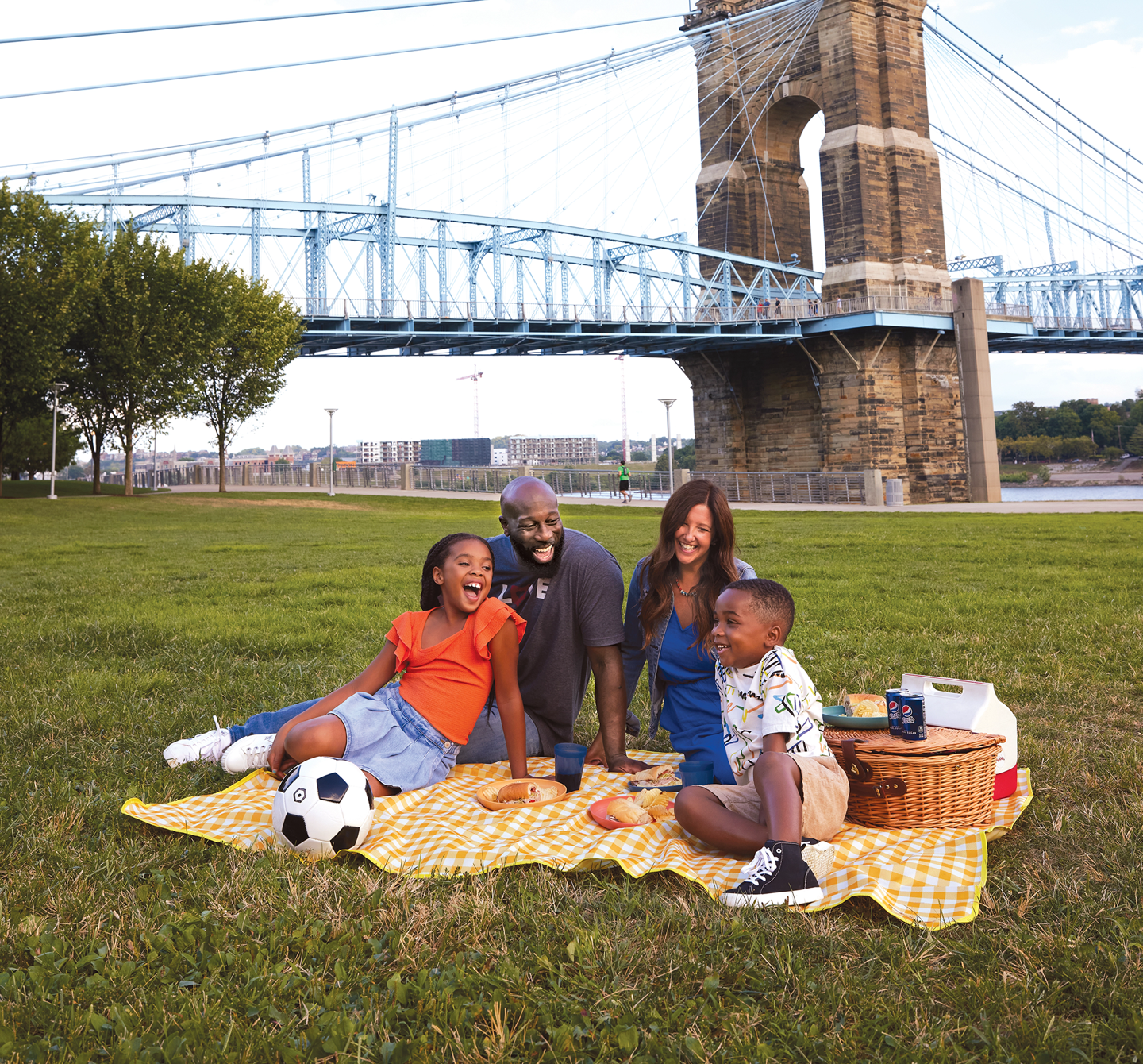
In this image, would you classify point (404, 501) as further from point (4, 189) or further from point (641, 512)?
point (4, 189)

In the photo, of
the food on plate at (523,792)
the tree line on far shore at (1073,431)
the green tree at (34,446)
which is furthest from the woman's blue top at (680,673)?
the tree line on far shore at (1073,431)

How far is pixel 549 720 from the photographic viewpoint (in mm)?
4453

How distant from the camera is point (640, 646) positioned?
4.20 metres

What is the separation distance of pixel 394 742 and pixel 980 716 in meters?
2.21

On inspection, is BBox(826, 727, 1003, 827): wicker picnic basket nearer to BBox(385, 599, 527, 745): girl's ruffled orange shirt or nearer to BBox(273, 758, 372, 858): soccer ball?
BBox(385, 599, 527, 745): girl's ruffled orange shirt

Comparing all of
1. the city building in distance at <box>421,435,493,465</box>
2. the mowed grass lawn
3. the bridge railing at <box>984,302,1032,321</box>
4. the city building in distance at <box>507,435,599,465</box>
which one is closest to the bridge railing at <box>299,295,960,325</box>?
the bridge railing at <box>984,302,1032,321</box>

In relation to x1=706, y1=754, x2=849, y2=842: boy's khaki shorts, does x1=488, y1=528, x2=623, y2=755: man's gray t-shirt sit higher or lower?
higher

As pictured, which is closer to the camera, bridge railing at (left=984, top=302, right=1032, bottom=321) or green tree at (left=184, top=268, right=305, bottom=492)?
green tree at (left=184, top=268, right=305, bottom=492)

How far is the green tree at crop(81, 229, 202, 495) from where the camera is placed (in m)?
29.2

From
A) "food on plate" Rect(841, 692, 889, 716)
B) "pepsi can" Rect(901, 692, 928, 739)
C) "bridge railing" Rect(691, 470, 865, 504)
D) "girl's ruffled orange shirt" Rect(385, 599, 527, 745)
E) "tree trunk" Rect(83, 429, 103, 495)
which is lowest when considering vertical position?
"food on plate" Rect(841, 692, 889, 716)

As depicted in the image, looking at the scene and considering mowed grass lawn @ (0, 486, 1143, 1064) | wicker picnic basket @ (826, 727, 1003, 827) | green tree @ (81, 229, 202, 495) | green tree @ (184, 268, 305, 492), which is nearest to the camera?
mowed grass lawn @ (0, 486, 1143, 1064)

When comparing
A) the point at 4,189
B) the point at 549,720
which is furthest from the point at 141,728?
the point at 4,189

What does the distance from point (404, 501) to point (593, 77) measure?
23.9 m

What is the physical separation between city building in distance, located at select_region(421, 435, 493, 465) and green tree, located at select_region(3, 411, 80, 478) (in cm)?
4763
